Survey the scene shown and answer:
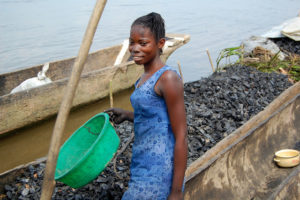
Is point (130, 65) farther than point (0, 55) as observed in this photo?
No

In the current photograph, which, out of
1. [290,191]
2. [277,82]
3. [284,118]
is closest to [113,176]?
[290,191]

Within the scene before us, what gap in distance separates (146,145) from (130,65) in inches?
199

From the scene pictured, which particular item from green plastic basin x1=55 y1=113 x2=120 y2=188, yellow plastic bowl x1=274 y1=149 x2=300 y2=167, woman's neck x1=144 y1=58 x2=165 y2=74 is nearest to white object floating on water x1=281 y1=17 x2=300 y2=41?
yellow plastic bowl x1=274 y1=149 x2=300 y2=167

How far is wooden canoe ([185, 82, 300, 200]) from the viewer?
8.50 feet

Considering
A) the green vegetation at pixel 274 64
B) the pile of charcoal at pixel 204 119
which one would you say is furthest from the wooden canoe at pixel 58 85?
the green vegetation at pixel 274 64

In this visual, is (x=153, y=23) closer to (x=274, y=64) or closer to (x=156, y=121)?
(x=156, y=121)

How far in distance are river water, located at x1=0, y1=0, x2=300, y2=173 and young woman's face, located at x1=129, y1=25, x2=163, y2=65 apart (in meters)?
4.21

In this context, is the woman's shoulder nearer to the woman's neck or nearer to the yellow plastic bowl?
the woman's neck

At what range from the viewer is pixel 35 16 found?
55.5ft

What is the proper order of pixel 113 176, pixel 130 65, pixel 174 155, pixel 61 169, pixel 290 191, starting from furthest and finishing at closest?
pixel 130 65 → pixel 113 176 → pixel 290 191 → pixel 61 169 → pixel 174 155

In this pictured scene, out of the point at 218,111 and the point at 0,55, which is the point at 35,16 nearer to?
the point at 0,55

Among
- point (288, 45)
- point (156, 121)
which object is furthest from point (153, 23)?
point (288, 45)

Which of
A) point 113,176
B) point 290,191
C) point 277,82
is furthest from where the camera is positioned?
point 277,82

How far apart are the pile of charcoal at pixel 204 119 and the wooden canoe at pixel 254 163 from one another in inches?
23.7
